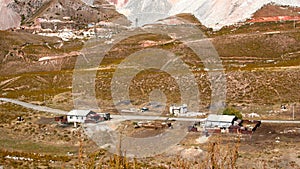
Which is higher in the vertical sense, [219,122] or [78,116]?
[78,116]

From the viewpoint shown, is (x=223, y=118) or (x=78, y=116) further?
(x=78, y=116)

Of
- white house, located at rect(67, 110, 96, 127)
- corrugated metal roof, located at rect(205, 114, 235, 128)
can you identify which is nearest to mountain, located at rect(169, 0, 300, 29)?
white house, located at rect(67, 110, 96, 127)

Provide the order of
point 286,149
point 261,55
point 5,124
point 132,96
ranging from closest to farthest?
point 286,149
point 5,124
point 132,96
point 261,55

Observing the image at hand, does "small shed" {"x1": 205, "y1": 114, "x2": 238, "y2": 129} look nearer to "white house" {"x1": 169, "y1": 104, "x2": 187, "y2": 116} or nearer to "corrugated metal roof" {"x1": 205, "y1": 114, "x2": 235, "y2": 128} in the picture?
"corrugated metal roof" {"x1": 205, "y1": 114, "x2": 235, "y2": 128}

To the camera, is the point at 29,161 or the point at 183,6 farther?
the point at 183,6

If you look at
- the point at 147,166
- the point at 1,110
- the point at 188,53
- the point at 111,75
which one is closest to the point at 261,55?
the point at 188,53

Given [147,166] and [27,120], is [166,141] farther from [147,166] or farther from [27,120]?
[27,120]

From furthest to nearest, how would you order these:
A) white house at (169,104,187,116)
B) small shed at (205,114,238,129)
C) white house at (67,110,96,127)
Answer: white house at (169,104,187,116) < white house at (67,110,96,127) < small shed at (205,114,238,129)

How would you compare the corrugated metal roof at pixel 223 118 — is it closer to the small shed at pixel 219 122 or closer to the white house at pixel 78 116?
the small shed at pixel 219 122

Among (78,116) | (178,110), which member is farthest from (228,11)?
(78,116)

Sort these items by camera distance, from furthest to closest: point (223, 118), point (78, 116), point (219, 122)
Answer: point (78, 116), point (223, 118), point (219, 122)

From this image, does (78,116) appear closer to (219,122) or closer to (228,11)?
(219,122)
